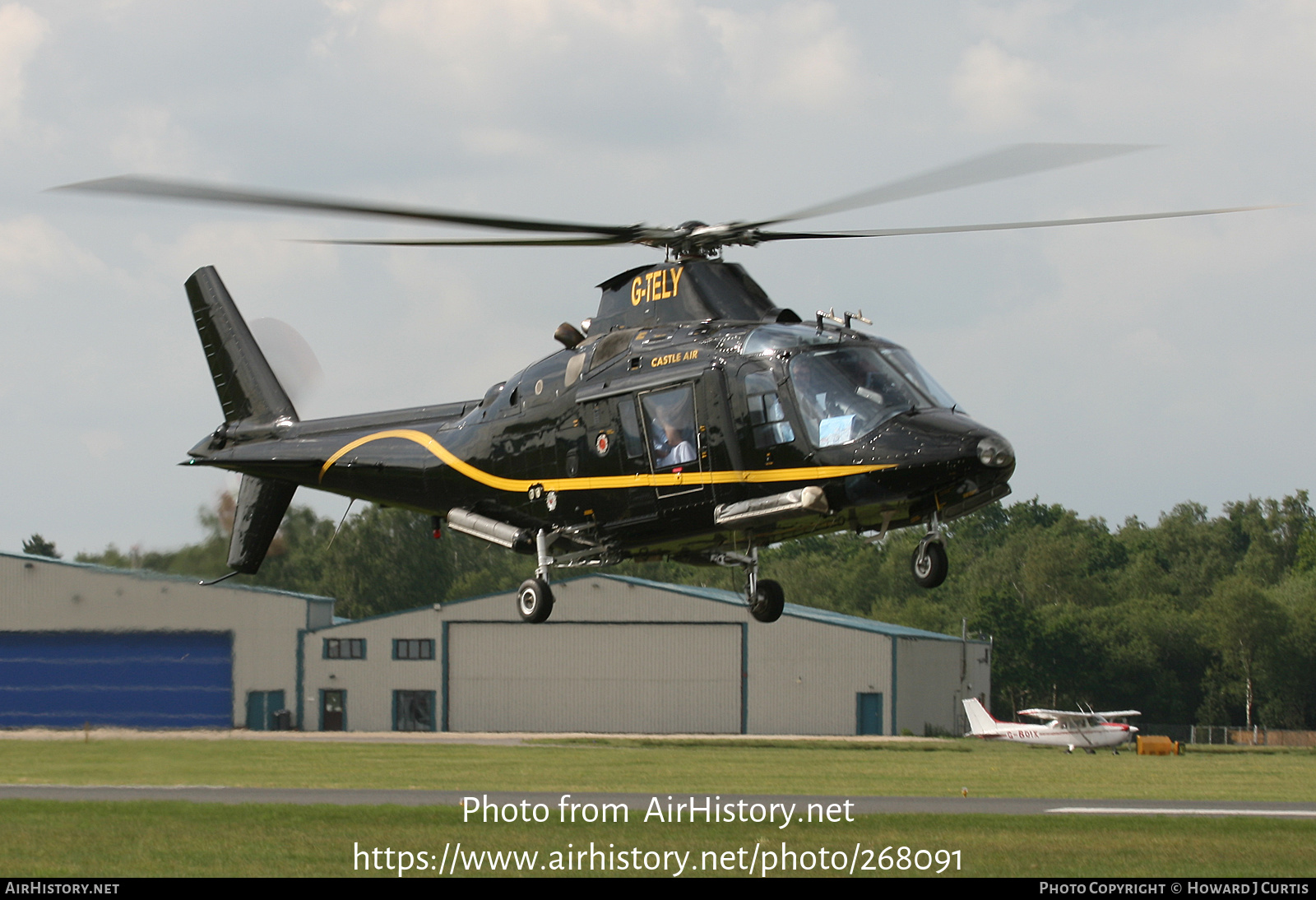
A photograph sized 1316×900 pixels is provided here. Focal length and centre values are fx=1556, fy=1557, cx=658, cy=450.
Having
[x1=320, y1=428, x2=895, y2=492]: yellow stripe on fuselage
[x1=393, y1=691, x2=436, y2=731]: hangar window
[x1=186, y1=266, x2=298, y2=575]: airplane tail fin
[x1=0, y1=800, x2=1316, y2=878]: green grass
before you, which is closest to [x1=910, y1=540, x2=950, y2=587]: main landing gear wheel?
[x1=320, y1=428, x2=895, y2=492]: yellow stripe on fuselage

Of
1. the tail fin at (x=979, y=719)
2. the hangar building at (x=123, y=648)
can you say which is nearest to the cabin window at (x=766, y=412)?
the hangar building at (x=123, y=648)

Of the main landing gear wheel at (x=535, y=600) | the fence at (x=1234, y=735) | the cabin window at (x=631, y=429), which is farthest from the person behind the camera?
the fence at (x=1234, y=735)

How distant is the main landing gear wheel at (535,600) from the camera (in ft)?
67.2

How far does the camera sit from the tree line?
76812mm

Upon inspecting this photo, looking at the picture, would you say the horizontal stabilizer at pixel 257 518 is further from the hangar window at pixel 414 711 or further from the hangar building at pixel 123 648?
the hangar window at pixel 414 711

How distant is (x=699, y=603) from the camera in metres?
73.8

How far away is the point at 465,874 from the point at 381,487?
11.8m

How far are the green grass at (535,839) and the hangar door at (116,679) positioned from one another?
427 centimetres

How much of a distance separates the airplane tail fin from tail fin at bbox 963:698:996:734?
52.8m

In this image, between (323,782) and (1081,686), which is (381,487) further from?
(1081,686)

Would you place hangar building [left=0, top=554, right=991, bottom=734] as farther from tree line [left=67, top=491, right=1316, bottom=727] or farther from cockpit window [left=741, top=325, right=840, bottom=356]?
cockpit window [left=741, top=325, right=840, bottom=356]

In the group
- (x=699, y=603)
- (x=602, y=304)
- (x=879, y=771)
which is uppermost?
(x=602, y=304)

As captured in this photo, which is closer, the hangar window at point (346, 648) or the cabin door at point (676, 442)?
the cabin door at point (676, 442)
